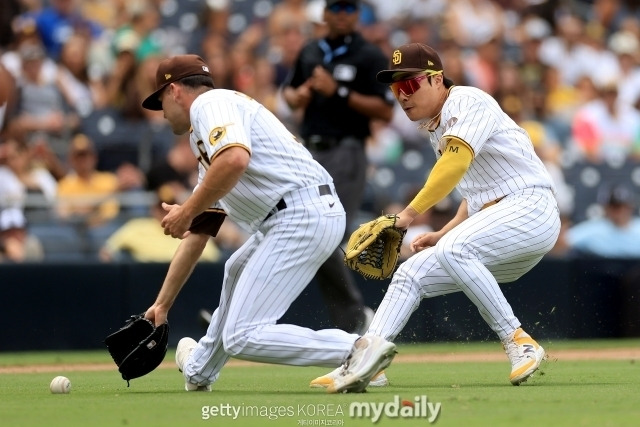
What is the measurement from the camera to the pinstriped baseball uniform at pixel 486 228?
6719 mm

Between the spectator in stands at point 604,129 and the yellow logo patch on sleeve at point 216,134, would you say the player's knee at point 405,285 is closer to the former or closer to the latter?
the yellow logo patch on sleeve at point 216,134

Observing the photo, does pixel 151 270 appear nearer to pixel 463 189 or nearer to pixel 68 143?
pixel 68 143

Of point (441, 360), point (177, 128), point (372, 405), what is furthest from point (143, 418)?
point (441, 360)

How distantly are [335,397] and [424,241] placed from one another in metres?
1.60

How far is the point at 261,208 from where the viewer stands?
6383 mm

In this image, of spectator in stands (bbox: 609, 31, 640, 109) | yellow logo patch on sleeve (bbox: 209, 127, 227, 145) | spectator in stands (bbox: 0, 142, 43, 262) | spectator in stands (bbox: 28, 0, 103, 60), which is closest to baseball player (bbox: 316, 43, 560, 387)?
yellow logo patch on sleeve (bbox: 209, 127, 227, 145)

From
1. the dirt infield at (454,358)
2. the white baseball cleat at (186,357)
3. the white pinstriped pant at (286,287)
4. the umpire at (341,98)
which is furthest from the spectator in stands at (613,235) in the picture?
the white pinstriped pant at (286,287)

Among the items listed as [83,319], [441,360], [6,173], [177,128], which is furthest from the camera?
[6,173]

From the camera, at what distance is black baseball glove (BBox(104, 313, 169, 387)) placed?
6.84 metres

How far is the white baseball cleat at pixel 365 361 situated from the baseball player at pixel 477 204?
0.33m

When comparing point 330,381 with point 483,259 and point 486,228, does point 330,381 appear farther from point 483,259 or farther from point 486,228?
point 486,228

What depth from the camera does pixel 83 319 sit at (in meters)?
10.9

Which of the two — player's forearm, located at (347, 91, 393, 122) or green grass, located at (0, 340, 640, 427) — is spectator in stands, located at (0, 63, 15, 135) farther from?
green grass, located at (0, 340, 640, 427)

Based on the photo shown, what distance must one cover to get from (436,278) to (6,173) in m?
6.09
